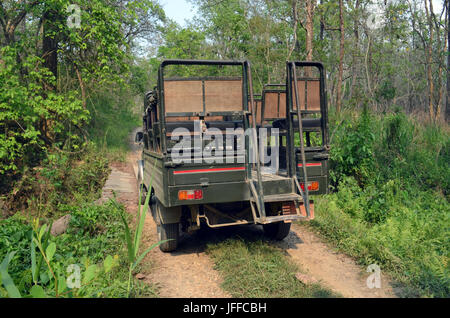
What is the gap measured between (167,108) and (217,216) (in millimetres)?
1643

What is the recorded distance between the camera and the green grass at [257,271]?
3771 millimetres

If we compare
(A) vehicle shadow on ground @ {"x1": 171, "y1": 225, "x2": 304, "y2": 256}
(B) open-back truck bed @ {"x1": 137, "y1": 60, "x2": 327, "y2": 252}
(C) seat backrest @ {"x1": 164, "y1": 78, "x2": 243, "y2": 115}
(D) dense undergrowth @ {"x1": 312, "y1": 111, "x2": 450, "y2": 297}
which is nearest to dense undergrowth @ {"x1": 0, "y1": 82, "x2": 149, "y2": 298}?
(B) open-back truck bed @ {"x1": 137, "y1": 60, "x2": 327, "y2": 252}

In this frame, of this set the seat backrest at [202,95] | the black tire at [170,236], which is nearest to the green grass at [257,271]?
→ the black tire at [170,236]

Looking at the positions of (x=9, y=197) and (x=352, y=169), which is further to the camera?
(x=9, y=197)

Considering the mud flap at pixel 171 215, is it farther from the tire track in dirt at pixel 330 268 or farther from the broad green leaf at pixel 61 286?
the broad green leaf at pixel 61 286

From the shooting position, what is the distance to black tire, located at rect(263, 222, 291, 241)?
5.45m

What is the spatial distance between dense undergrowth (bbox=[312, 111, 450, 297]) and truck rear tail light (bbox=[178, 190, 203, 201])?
2.28 metres

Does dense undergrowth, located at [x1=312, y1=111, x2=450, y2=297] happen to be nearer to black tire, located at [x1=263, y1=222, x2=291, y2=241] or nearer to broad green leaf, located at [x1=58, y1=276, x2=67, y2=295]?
black tire, located at [x1=263, y1=222, x2=291, y2=241]

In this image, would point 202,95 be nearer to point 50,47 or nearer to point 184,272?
point 184,272

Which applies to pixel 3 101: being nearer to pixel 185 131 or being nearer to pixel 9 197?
pixel 9 197

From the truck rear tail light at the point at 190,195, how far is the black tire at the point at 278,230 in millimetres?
1603

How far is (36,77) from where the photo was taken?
10.3 m
